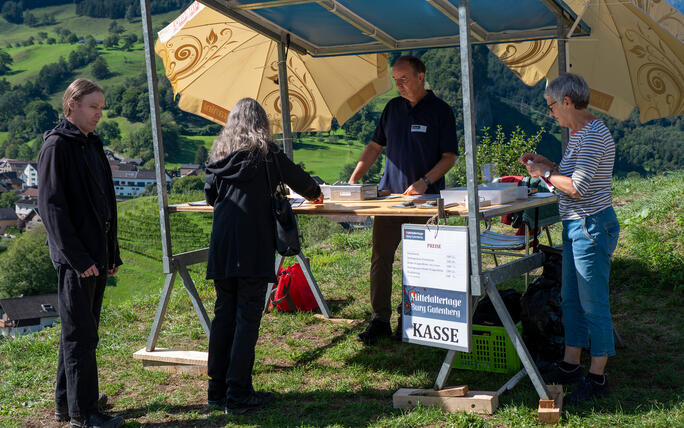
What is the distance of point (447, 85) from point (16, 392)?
63491 millimetres

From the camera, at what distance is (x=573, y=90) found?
11.0 feet

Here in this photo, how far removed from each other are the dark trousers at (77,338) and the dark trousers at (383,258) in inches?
78.6

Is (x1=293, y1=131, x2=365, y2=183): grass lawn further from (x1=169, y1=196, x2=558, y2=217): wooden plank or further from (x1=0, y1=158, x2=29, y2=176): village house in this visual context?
(x1=169, y1=196, x2=558, y2=217): wooden plank

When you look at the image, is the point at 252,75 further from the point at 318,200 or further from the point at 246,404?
the point at 246,404

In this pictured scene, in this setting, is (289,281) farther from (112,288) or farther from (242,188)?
(112,288)

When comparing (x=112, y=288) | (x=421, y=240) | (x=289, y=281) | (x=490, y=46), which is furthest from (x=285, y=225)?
(x=112, y=288)

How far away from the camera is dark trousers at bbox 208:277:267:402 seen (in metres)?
3.57

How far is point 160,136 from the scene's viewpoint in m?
4.10

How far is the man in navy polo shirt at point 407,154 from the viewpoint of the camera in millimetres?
4621

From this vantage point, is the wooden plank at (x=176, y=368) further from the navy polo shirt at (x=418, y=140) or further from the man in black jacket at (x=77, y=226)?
the navy polo shirt at (x=418, y=140)

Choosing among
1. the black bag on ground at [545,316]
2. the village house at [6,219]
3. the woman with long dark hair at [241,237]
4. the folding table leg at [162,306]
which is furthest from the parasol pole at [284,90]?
the village house at [6,219]

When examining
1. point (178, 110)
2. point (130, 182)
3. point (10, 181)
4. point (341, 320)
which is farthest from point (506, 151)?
point (10, 181)

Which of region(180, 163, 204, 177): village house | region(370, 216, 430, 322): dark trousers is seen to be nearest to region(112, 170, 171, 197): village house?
region(180, 163, 204, 177): village house

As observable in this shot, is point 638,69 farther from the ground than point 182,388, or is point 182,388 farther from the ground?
point 638,69
